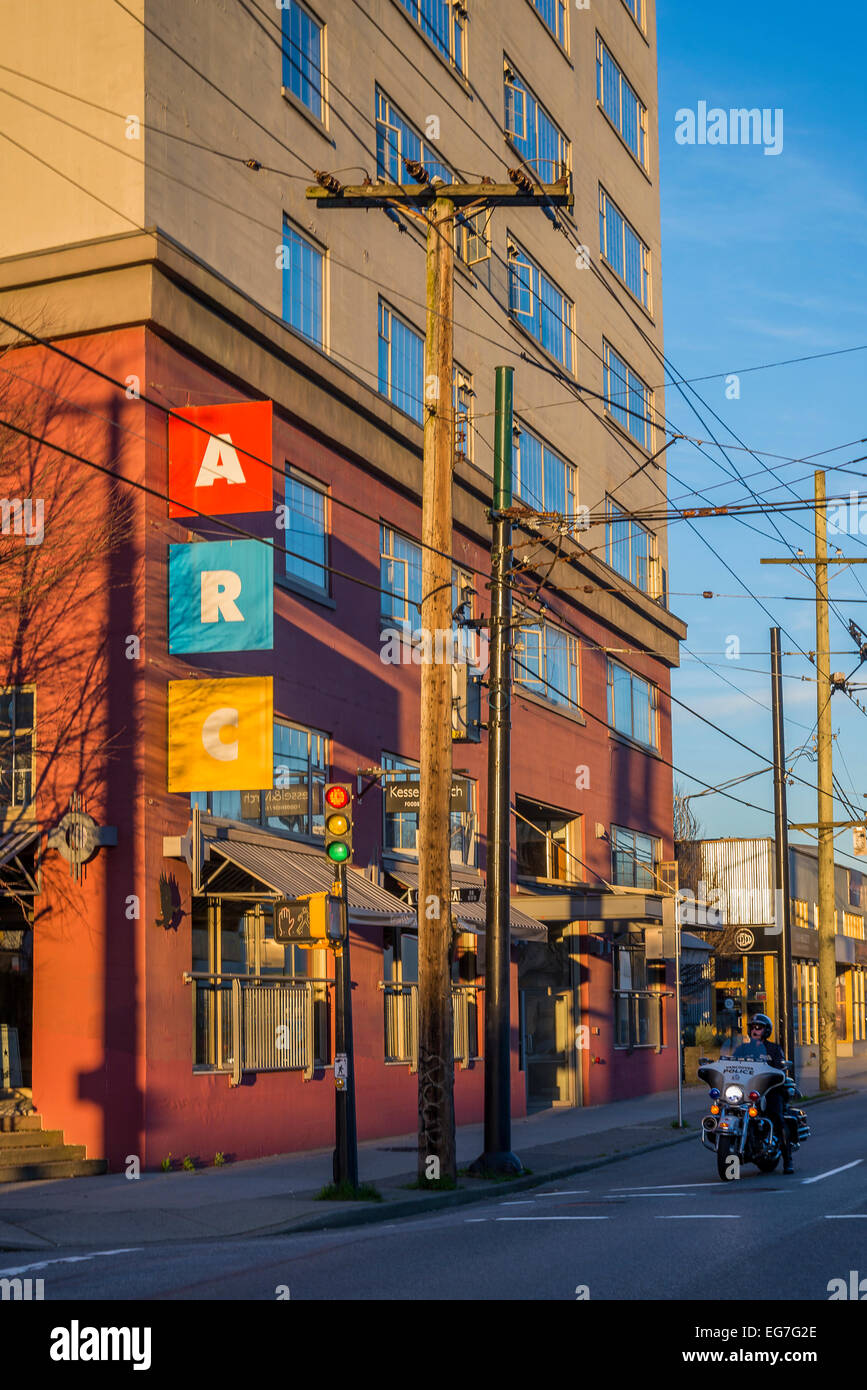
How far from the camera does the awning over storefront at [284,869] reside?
19.6 meters

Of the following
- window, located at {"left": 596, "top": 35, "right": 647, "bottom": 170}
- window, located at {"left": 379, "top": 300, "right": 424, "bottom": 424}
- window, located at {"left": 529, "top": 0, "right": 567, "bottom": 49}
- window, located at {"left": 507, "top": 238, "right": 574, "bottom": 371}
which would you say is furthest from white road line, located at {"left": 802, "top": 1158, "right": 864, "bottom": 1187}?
window, located at {"left": 596, "top": 35, "right": 647, "bottom": 170}

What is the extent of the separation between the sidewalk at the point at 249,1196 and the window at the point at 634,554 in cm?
1705

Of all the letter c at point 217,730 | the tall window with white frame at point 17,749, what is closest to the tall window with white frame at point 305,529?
the letter c at point 217,730

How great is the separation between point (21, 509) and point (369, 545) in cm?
685

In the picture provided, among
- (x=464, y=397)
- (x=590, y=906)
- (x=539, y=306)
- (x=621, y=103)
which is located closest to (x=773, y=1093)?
(x=590, y=906)

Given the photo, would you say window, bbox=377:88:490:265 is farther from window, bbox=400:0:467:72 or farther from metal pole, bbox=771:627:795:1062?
metal pole, bbox=771:627:795:1062

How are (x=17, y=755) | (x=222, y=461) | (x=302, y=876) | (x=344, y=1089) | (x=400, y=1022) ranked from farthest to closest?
(x=400, y=1022) < (x=302, y=876) < (x=17, y=755) < (x=222, y=461) < (x=344, y=1089)

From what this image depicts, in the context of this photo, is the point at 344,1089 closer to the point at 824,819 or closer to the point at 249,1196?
the point at 249,1196

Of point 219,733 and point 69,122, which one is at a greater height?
point 69,122

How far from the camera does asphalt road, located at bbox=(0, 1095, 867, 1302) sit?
9.99 meters

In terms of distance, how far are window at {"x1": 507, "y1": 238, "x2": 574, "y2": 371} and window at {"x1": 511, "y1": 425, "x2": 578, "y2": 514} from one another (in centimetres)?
217

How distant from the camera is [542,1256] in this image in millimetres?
11406

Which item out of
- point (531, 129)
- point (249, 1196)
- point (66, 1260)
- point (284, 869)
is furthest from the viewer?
point (531, 129)

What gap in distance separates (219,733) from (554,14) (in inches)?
948
